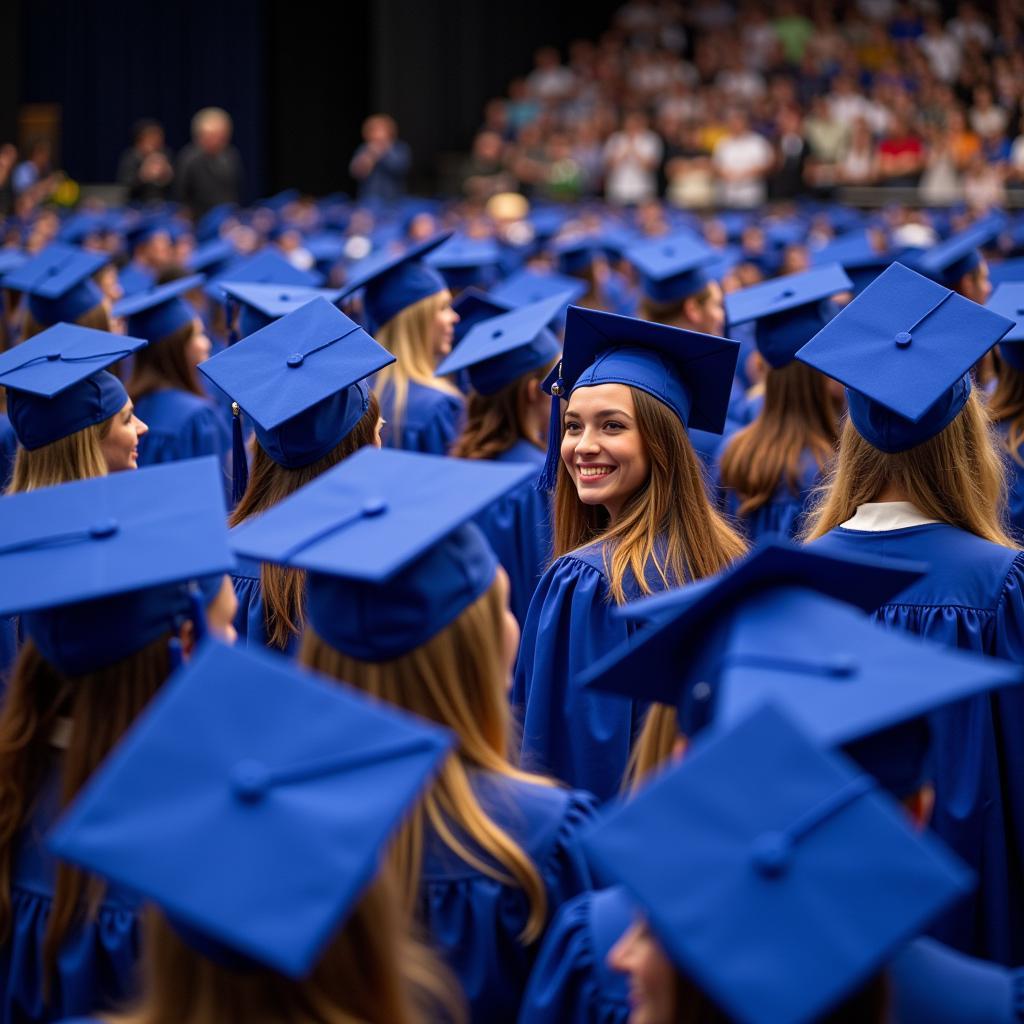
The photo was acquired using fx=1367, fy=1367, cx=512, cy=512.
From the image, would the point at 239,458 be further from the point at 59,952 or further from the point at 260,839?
the point at 260,839

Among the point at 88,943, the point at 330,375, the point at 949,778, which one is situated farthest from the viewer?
the point at 330,375

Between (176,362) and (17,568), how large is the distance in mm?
2939

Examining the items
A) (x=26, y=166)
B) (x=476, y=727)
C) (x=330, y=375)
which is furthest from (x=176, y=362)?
(x=26, y=166)

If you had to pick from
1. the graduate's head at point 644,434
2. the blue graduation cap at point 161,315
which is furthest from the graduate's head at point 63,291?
the graduate's head at point 644,434

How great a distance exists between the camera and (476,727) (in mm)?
1861

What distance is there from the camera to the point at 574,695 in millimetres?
2877

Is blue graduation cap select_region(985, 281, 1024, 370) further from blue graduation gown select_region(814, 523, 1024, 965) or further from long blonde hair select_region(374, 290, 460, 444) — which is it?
long blonde hair select_region(374, 290, 460, 444)

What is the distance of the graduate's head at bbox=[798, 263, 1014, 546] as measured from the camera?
2.72m

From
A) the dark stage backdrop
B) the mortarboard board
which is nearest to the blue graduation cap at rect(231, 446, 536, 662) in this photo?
the mortarboard board

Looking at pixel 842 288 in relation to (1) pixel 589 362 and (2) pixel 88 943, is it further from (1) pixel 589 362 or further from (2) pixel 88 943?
(2) pixel 88 943

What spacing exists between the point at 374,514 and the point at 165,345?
3.05 m

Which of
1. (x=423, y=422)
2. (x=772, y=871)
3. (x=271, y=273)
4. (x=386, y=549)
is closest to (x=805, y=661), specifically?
(x=772, y=871)

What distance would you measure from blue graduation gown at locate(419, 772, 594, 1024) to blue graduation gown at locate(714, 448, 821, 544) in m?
2.01

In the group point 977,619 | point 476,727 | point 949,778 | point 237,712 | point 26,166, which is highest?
point 237,712
